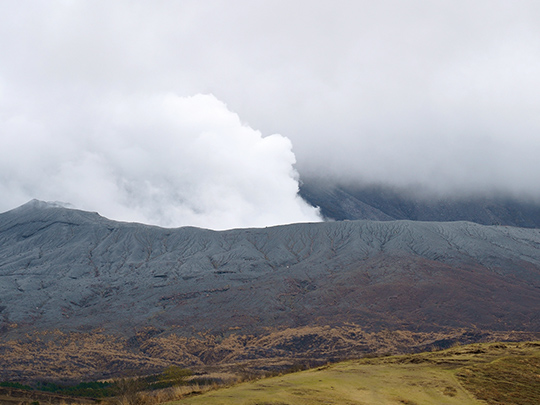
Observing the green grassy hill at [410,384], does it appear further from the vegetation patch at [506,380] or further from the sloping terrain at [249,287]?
the sloping terrain at [249,287]

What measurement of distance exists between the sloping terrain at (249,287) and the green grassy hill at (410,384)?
3792 centimetres

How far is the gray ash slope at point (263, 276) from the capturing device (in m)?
77.2

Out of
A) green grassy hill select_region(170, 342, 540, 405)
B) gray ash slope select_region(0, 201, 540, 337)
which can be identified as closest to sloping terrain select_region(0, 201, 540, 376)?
gray ash slope select_region(0, 201, 540, 337)

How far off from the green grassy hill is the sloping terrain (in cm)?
3792

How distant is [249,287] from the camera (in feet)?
298

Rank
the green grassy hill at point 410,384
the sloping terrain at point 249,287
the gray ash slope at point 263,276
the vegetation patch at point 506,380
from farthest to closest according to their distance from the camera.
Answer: the gray ash slope at point 263,276
the sloping terrain at point 249,287
the vegetation patch at point 506,380
the green grassy hill at point 410,384

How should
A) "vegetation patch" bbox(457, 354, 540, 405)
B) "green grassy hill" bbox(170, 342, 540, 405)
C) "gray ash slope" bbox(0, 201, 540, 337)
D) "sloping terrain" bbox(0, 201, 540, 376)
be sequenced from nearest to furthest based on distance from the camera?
"green grassy hill" bbox(170, 342, 540, 405) < "vegetation patch" bbox(457, 354, 540, 405) < "sloping terrain" bbox(0, 201, 540, 376) < "gray ash slope" bbox(0, 201, 540, 337)

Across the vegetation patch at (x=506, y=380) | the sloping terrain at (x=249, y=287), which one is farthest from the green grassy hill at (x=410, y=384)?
Result: the sloping terrain at (x=249, y=287)

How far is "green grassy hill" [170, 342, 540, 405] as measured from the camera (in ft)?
54.5

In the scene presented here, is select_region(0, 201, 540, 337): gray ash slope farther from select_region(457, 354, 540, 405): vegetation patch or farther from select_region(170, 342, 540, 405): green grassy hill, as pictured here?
select_region(457, 354, 540, 405): vegetation patch

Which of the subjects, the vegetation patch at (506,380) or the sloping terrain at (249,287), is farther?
the sloping terrain at (249,287)

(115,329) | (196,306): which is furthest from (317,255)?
(115,329)

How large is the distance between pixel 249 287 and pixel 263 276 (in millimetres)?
7973

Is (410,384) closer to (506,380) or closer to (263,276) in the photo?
(506,380)
